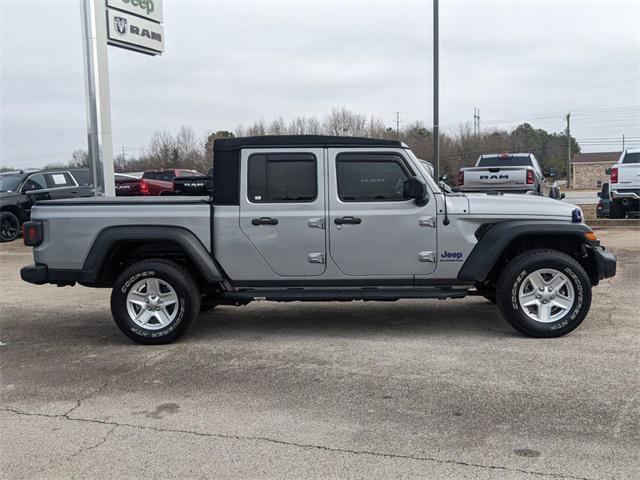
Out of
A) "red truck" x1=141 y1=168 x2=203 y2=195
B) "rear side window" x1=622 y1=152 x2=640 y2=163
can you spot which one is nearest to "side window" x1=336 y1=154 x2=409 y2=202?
"rear side window" x1=622 y1=152 x2=640 y2=163

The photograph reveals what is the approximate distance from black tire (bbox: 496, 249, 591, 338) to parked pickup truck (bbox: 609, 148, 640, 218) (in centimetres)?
1138

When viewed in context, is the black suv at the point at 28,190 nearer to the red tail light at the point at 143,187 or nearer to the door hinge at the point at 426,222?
the red tail light at the point at 143,187

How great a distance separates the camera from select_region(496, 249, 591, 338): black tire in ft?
19.1

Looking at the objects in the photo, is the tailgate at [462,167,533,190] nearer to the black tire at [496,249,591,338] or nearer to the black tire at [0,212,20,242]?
the black tire at [496,249,591,338]

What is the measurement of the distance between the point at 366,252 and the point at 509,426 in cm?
245

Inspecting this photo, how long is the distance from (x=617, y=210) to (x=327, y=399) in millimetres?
14522

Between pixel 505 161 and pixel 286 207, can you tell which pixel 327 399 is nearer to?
pixel 286 207

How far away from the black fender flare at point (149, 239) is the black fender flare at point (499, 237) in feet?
8.17

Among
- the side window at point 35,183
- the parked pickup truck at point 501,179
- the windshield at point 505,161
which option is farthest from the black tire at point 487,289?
the side window at point 35,183

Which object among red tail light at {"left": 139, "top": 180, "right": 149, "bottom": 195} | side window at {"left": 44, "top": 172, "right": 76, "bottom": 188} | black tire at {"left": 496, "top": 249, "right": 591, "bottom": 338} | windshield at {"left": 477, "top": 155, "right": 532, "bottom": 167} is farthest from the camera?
red tail light at {"left": 139, "top": 180, "right": 149, "bottom": 195}

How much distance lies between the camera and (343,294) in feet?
19.5

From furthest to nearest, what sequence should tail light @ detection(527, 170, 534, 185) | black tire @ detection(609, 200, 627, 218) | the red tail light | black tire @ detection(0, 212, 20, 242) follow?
the red tail light, black tire @ detection(609, 200, 627, 218), black tire @ detection(0, 212, 20, 242), tail light @ detection(527, 170, 534, 185)

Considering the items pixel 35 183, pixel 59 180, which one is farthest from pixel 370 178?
pixel 59 180

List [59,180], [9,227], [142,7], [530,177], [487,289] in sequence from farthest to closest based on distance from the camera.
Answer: [59,180]
[9,227]
[142,7]
[530,177]
[487,289]
